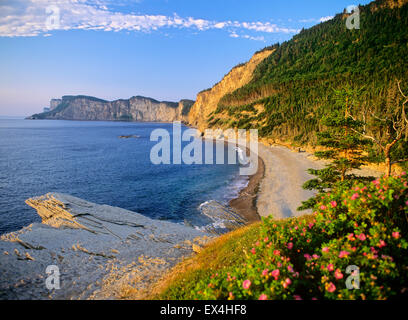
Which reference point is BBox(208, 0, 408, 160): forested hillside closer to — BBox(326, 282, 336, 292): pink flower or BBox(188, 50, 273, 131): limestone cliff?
BBox(188, 50, 273, 131): limestone cliff

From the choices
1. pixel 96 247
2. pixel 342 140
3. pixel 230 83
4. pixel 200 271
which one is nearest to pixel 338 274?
pixel 200 271

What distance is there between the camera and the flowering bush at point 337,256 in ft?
11.9

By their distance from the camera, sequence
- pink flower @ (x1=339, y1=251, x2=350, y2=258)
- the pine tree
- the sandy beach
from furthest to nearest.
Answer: the sandy beach, the pine tree, pink flower @ (x1=339, y1=251, x2=350, y2=258)

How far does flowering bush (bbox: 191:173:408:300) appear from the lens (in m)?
3.62

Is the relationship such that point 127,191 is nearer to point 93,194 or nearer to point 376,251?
point 93,194

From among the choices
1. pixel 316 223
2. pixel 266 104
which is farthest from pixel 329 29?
pixel 316 223

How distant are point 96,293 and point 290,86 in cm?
12049

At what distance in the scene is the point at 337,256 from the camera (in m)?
4.09

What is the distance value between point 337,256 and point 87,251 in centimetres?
1269

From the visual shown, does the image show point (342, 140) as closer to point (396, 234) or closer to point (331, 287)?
point (396, 234)

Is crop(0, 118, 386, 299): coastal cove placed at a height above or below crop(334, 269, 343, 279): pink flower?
below

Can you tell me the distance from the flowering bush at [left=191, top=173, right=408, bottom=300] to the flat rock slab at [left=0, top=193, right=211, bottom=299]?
6.58 metres

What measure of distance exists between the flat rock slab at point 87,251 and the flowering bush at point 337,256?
21.6 feet

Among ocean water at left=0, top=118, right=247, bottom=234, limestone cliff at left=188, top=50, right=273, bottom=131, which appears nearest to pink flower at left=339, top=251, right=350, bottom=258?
ocean water at left=0, top=118, right=247, bottom=234
